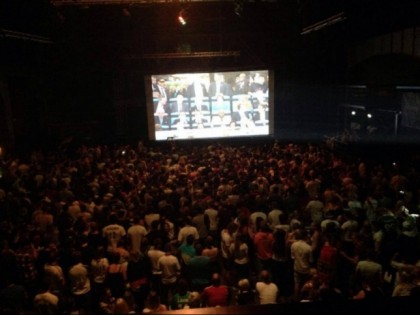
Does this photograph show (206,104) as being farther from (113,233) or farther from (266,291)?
(266,291)

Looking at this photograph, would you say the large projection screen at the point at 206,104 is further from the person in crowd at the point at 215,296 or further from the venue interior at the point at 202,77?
the person in crowd at the point at 215,296

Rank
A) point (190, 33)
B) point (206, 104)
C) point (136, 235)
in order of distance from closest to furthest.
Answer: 1. point (136, 235)
2. point (206, 104)
3. point (190, 33)

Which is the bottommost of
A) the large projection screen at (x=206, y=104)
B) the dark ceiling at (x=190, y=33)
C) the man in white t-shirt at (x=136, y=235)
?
the man in white t-shirt at (x=136, y=235)

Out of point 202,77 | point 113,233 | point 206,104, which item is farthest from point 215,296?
point 202,77

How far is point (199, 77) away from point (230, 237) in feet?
37.0

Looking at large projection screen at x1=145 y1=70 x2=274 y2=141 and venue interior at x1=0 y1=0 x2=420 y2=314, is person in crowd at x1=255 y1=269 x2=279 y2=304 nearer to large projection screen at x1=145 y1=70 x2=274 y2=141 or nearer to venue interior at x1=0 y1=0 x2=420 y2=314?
venue interior at x1=0 y1=0 x2=420 y2=314

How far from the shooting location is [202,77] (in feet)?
55.8

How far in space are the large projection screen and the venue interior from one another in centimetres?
5

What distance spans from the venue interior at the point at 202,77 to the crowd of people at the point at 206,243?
6.19 m

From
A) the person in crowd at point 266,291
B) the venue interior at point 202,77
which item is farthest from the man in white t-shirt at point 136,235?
the venue interior at point 202,77

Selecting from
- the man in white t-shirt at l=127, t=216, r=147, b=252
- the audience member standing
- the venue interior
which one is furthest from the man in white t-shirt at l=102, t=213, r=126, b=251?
the venue interior

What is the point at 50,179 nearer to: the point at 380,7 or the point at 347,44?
the point at 380,7

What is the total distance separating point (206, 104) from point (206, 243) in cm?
1129

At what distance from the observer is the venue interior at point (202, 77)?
49.8 feet
